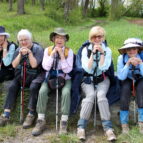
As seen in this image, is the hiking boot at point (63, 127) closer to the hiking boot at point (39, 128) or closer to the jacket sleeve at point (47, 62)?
the hiking boot at point (39, 128)

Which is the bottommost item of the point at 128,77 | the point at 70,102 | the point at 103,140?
the point at 103,140

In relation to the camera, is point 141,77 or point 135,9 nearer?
point 141,77

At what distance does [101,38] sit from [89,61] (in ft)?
1.48

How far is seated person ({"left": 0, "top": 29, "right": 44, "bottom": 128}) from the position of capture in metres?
5.49

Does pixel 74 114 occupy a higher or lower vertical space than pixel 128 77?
lower

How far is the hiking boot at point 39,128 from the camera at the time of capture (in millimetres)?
5141

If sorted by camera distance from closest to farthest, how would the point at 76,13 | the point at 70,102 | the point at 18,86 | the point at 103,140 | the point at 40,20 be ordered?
the point at 103,140 → the point at 70,102 → the point at 18,86 → the point at 40,20 → the point at 76,13

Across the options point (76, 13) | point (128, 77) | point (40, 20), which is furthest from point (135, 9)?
point (128, 77)

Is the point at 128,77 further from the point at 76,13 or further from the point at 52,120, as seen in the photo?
the point at 76,13

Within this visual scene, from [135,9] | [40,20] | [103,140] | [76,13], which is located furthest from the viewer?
[135,9]

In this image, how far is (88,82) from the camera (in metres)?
5.38

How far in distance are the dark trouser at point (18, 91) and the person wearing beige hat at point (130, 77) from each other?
4.61 ft

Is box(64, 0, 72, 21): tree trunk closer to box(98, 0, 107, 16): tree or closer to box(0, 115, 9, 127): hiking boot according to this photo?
box(98, 0, 107, 16): tree

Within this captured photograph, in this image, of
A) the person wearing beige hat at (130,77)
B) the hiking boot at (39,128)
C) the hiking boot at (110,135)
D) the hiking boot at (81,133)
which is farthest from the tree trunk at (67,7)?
the hiking boot at (110,135)
